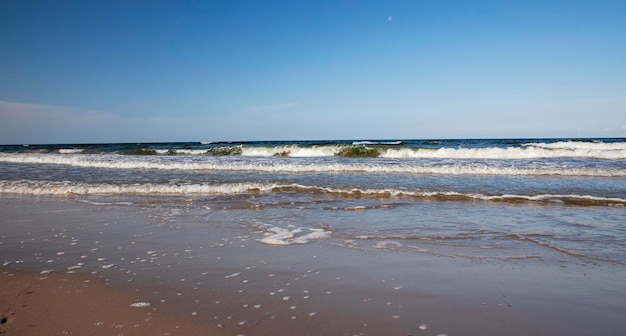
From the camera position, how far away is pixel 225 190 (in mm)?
10055

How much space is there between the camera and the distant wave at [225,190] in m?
8.56

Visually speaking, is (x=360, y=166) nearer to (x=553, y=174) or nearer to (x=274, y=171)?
(x=274, y=171)

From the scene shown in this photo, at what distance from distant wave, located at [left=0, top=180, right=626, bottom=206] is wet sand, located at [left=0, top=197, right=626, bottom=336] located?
435 cm

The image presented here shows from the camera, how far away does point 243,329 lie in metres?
2.48

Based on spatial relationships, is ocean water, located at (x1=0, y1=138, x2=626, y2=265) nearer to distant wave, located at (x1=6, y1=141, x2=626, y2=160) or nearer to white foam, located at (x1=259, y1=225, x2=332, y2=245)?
white foam, located at (x1=259, y1=225, x2=332, y2=245)

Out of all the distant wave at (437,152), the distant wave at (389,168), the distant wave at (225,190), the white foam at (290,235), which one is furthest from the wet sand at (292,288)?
the distant wave at (437,152)

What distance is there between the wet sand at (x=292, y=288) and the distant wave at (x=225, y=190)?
4352 millimetres

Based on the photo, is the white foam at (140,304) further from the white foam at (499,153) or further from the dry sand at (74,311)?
the white foam at (499,153)

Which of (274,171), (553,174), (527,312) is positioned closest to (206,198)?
(274,171)

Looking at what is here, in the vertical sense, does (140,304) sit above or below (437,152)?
below

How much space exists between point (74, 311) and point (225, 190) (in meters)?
7.30

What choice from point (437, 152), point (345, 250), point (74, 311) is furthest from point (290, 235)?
point (437, 152)

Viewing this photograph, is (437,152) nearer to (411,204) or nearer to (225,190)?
(411,204)

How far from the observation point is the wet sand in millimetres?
2561
